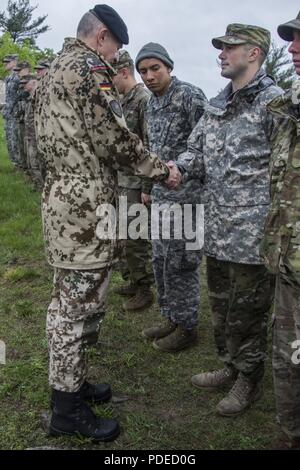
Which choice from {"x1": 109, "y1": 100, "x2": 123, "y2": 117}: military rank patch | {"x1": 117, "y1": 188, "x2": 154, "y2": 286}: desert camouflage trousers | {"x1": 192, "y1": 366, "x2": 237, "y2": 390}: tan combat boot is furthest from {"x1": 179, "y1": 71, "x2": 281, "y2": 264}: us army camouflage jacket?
{"x1": 117, "y1": 188, "x2": 154, "y2": 286}: desert camouflage trousers

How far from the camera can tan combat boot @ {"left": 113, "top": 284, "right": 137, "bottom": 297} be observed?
555 centimetres

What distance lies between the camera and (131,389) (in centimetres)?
390

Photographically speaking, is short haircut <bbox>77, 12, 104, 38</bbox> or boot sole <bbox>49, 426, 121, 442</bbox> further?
boot sole <bbox>49, 426, 121, 442</bbox>

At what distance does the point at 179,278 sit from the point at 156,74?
1610 millimetres

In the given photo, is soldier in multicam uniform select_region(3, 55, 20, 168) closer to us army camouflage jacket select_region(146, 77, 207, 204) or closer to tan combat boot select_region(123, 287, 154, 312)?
tan combat boot select_region(123, 287, 154, 312)

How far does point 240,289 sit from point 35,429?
1.58 metres

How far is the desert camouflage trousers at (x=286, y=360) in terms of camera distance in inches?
116

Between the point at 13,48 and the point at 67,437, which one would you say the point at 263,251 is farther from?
the point at 13,48

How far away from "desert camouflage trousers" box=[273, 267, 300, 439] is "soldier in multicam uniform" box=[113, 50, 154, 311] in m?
2.19

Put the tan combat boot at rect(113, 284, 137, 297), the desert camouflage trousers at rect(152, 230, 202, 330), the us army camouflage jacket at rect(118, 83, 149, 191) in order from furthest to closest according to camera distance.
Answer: the tan combat boot at rect(113, 284, 137, 297) → the us army camouflage jacket at rect(118, 83, 149, 191) → the desert camouflage trousers at rect(152, 230, 202, 330)

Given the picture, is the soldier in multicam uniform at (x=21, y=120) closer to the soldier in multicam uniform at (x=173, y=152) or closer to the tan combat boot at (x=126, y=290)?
the tan combat boot at (x=126, y=290)

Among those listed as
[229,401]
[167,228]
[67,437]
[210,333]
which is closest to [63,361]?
[67,437]

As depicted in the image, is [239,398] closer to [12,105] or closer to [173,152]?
[173,152]

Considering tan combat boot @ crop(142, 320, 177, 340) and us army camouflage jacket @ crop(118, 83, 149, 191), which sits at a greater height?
us army camouflage jacket @ crop(118, 83, 149, 191)
